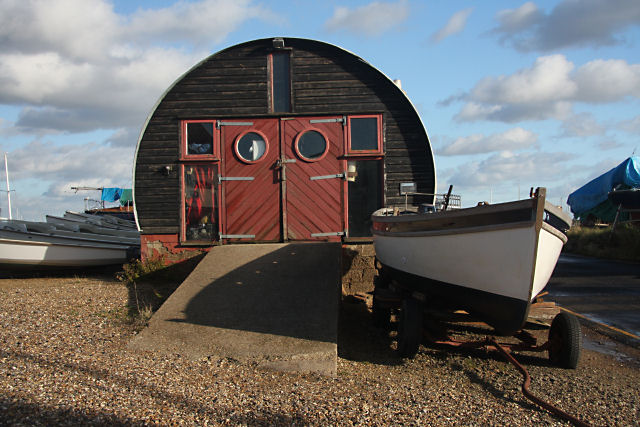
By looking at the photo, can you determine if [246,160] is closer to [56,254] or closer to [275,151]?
[275,151]

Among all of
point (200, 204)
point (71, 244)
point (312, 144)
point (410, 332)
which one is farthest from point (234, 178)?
point (410, 332)

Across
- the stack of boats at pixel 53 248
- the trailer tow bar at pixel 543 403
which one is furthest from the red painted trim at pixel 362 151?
the stack of boats at pixel 53 248

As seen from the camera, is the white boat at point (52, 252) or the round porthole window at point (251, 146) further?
the white boat at point (52, 252)

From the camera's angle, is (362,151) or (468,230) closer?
(468,230)

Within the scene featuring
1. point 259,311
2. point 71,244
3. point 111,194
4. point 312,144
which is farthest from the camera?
point 111,194

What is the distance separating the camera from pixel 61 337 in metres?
6.67

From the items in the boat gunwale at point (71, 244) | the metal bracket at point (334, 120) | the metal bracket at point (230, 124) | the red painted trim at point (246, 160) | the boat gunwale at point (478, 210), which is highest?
the metal bracket at point (334, 120)

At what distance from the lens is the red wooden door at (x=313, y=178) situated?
1072cm

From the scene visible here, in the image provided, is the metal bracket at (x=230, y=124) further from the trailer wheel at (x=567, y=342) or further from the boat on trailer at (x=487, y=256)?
the trailer wheel at (x=567, y=342)

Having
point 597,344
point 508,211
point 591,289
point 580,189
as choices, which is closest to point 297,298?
point 508,211

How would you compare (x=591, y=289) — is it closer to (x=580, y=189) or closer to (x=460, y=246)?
(x=460, y=246)

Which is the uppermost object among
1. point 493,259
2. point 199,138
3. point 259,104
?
point 259,104

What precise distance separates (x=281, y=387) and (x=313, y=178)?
606 cm

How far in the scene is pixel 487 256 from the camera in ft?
18.6
